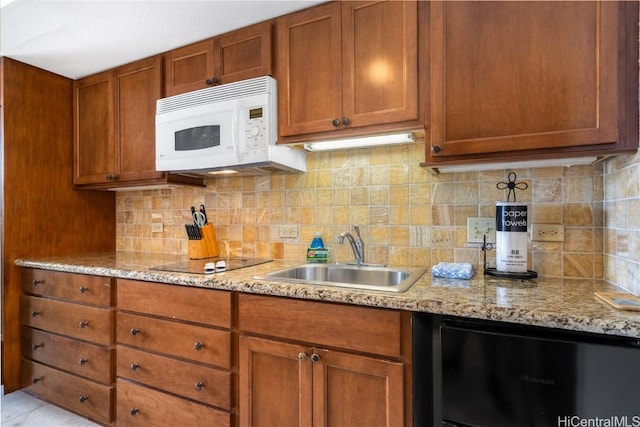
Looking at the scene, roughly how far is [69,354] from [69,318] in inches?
8.4

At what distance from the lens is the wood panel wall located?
211cm

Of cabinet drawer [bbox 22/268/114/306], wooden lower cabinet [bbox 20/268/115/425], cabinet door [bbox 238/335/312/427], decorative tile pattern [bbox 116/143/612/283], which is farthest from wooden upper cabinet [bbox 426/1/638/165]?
wooden lower cabinet [bbox 20/268/115/425]

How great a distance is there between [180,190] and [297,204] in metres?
0.95

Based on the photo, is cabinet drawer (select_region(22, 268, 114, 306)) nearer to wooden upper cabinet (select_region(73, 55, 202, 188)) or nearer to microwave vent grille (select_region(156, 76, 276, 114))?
wooden upper cabinet (select_region(73, 55, 202, 188))

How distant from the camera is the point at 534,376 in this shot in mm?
934

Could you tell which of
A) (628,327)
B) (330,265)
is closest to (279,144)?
(330,265)

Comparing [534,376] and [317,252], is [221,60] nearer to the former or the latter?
[317,252]

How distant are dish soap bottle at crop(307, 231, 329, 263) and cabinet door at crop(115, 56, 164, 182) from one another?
3.37ft

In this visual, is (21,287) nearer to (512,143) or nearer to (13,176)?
(13,176)

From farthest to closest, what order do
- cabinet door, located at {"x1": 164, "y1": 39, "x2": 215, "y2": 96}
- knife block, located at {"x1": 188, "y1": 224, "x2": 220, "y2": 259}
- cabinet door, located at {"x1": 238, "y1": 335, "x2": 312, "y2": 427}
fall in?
knife block, located at {"x1": 188, "y1": 224, "x2": 220, "y2": 259}
cabinet door, located at {"x1": 164, "y1": 39, "x2": 215, "y2": 96}
cabinet door, located at {"x1": 238, "y1": 335, "x2": 312, "y2": 427}

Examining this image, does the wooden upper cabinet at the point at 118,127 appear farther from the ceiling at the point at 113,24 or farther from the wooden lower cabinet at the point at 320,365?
the wooden lower cabinet at the point at 320,365

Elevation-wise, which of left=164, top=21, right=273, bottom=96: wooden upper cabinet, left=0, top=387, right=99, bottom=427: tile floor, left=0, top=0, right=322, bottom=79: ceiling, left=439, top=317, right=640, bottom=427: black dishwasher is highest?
left=0, top=0, right=322, bottom=79: ceiling

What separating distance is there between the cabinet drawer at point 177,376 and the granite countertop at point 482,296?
0.37 m

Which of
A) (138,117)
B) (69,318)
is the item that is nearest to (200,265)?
(69,318)
